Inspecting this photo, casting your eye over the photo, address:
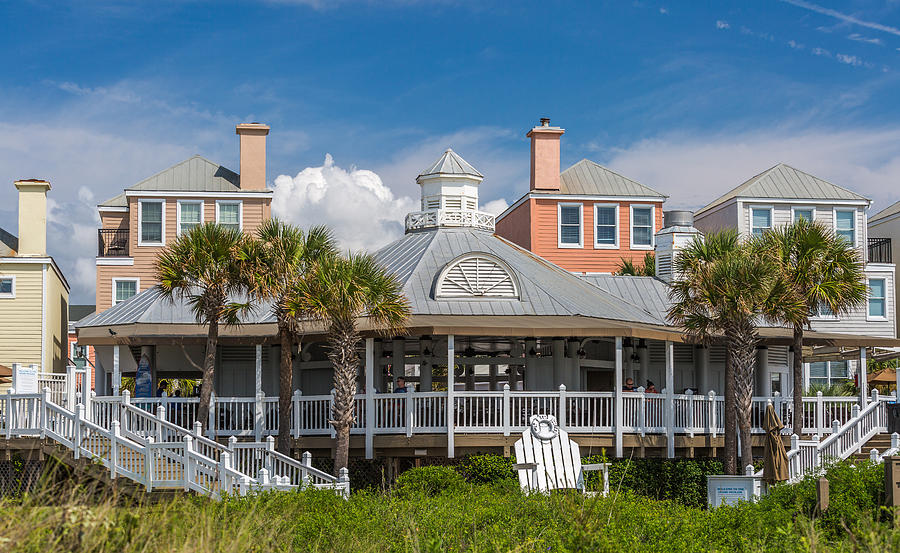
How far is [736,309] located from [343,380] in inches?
307

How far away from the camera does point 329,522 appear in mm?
12695

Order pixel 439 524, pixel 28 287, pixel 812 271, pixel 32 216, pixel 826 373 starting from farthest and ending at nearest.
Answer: pixel 826 373 → pixel 32 216 → pixel 28 287 → pixel 812 271 → pixel 439 524

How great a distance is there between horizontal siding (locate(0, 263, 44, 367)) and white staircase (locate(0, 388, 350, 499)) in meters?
15.8

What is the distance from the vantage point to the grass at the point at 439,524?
8188mm

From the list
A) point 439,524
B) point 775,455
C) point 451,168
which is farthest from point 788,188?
point 439,524

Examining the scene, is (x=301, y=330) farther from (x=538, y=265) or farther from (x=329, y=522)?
(x=329, y=522)

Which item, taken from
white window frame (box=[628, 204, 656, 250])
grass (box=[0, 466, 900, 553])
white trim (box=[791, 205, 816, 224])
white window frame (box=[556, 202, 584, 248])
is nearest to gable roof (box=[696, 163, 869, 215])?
white trim (box=[791, 205, 816, 224])

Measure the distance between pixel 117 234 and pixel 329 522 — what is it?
27.8m

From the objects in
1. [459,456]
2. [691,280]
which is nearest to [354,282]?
[459,456]

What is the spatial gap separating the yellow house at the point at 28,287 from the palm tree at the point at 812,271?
23.6m

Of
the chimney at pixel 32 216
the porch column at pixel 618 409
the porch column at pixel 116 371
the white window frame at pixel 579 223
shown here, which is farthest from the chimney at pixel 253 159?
the porch column at pixel 618 409

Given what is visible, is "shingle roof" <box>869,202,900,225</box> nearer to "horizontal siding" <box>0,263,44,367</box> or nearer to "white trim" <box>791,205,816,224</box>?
"white trim" <box>791,205,816,224</box>

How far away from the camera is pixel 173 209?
124 feet

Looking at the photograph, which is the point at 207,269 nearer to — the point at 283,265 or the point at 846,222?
the point at 283,265
